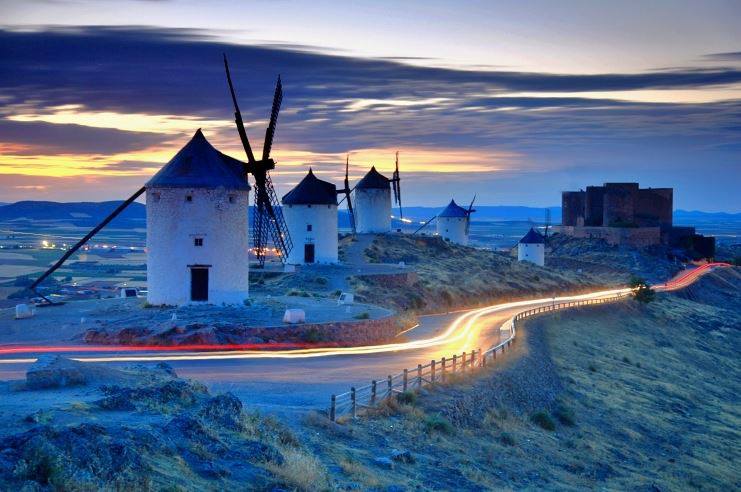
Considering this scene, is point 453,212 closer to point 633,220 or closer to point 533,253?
point 533,253

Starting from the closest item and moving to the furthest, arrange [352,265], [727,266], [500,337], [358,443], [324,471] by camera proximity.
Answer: [324,471] < [358,443] < [500,337] < [352,265] < [727,266]

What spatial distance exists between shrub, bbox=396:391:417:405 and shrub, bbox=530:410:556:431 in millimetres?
5137

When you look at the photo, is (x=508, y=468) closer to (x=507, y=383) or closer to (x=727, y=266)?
(x=507, y=383)

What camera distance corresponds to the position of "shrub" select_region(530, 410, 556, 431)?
26047mm

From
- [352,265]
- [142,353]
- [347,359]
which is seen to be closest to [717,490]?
[347,359]

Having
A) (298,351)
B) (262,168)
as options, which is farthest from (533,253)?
(298,351)

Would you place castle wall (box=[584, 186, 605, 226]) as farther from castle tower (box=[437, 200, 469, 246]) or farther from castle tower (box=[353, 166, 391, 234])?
castle tower (box=[353, 166, 391, 234])

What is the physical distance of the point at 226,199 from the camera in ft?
114

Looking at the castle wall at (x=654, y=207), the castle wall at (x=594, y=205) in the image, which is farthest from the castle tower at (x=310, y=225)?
the castle wall at (x=594, y=205)

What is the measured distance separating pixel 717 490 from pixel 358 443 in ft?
40.0

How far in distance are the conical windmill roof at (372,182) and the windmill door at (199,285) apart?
41531 millimetres

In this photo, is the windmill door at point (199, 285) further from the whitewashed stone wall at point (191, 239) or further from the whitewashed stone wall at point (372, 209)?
the whitewashed stone wall at point (372, 209)

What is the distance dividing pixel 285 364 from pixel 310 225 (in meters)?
31.4

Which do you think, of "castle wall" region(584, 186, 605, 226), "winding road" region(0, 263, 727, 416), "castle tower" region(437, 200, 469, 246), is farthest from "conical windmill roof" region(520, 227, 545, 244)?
"winding road" region(0, 263, 727, 416)
